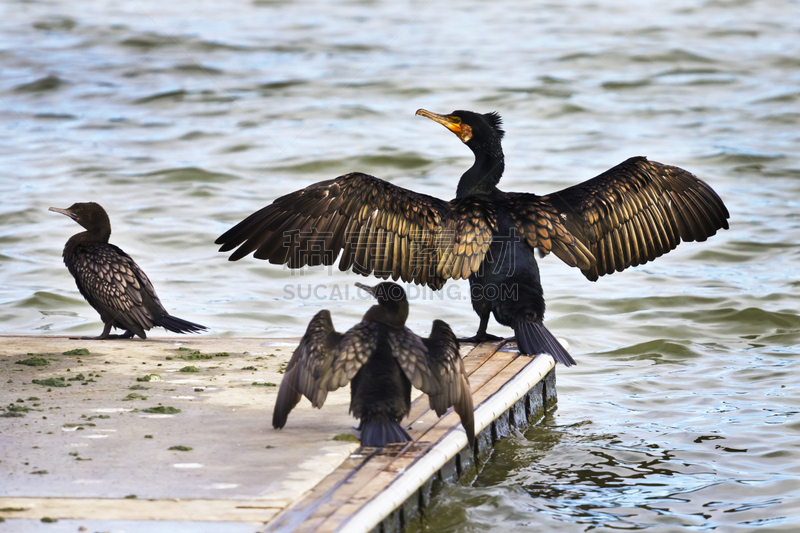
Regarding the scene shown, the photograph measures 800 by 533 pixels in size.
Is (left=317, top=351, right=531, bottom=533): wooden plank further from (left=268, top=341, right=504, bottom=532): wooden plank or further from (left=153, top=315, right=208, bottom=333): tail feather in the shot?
(left=153, top=315, right=208, bottom=333): tail feather

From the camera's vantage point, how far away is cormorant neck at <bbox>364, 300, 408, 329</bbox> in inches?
151

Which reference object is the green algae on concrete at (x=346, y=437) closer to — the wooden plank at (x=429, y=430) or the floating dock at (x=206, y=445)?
the floating dock at (x=206, y=445)

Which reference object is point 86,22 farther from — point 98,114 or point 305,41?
point 98,114

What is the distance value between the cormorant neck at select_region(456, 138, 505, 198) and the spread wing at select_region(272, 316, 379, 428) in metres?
1.78

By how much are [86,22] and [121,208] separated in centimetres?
1094

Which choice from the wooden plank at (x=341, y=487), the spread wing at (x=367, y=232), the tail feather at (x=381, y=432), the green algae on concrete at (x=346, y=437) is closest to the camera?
the wooden plank at (x=341, y=487)

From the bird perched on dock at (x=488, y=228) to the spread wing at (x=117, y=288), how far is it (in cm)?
85

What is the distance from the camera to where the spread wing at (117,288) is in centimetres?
539

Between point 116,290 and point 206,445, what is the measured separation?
78.4 inches

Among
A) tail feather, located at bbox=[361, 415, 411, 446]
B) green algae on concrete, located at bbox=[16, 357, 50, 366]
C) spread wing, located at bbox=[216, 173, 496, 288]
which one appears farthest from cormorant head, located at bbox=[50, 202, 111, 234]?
tail feather, located at bbox=[361, 415, 411, 446]

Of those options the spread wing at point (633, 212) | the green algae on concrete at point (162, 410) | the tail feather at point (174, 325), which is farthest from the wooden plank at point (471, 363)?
the tail feather at point (174, 325)

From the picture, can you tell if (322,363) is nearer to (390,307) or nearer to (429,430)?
(390,307)

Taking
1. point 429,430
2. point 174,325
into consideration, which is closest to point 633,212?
point 429,430

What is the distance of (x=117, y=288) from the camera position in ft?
17.7
